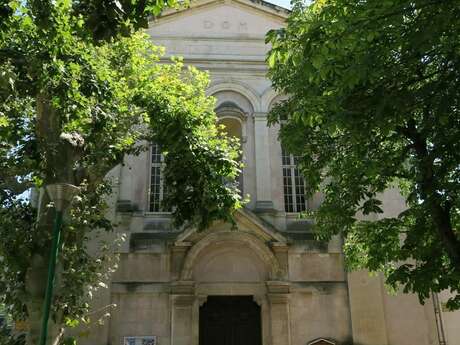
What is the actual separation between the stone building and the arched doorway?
3cm

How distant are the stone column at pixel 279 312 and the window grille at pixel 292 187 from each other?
2.74m

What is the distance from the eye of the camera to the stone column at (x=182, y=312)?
14.4 metres

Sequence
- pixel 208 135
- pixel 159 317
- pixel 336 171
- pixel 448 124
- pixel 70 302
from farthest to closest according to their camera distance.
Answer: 1. pixel 159 317
2. pixel 208 135
3. pixel 336 171
4. pixel 70 302
5. pixel 448 124

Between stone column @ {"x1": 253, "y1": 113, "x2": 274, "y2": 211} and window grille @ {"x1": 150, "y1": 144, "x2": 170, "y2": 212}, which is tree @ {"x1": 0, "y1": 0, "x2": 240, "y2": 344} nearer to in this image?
window grille @ {"x1": 150, "y1": 144, "x2": 170, "y2": 212}

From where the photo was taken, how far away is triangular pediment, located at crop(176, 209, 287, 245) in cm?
1525

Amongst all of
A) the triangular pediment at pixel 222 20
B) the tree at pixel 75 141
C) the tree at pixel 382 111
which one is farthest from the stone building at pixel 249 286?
the triangular pediment at pixel 222 20

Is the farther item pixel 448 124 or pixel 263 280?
pixel 263 280

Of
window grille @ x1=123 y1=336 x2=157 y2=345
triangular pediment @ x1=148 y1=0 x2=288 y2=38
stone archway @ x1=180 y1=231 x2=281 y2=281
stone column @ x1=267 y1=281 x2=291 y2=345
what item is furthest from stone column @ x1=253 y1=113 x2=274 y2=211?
window grille @ x1=123 y1=336 x2=157 y2=345

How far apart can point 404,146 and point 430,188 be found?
6.48 feet

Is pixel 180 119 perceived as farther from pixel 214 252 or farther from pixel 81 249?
pixel 214 252

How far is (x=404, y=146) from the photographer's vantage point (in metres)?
10.3

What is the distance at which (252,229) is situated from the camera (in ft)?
50.7

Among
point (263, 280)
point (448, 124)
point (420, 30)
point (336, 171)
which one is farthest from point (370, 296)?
point (420, 30)

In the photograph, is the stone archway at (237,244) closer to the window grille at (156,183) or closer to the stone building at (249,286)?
the stone building at (249,286)
